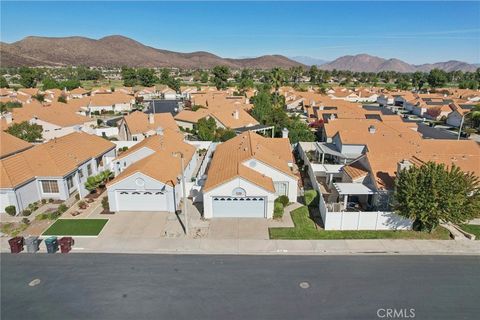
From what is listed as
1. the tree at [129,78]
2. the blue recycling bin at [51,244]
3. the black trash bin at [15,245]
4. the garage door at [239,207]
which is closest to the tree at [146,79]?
the tree at [129,78]

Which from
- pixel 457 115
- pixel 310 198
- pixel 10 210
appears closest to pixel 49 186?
pixel 10 210

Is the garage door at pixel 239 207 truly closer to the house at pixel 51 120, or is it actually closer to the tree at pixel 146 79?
the house at pixel 51 120

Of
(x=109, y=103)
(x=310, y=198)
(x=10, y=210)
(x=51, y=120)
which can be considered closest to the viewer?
(x=10, y=210)

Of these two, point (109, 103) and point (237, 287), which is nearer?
point (237, 287)

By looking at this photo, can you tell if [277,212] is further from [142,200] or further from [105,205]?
[105,205]

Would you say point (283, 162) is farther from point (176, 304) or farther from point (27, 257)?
point (27, 257)

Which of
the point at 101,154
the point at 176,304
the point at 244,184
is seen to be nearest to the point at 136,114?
the point at 101,154

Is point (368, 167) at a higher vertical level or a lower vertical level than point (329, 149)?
higher
